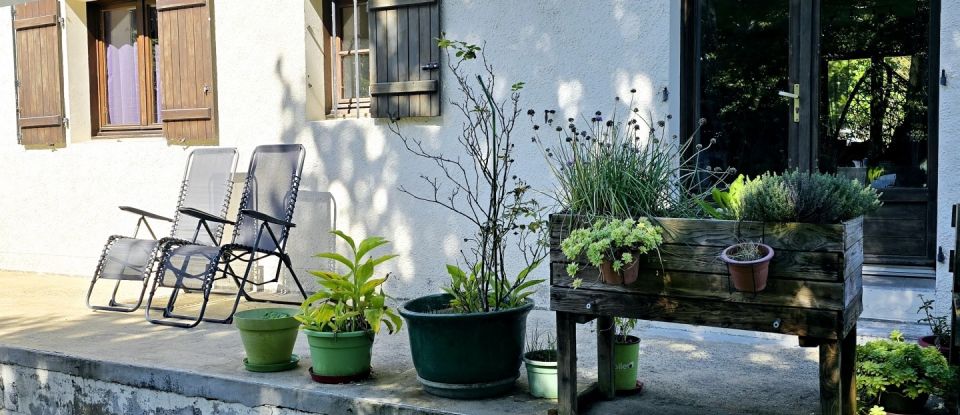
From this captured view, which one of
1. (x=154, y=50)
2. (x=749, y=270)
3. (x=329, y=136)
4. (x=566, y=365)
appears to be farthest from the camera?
(x=154, y=50)

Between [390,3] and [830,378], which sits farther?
[390,3]

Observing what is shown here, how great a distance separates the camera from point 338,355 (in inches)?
157

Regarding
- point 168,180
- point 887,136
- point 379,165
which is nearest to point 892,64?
point 887,136

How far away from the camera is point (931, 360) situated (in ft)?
10.9

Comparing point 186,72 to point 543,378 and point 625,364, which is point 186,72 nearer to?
point 543,378

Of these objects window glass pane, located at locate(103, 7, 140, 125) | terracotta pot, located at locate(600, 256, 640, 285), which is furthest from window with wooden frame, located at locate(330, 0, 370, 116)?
terracotta pot, located at locate(600, 256, 640, 285)

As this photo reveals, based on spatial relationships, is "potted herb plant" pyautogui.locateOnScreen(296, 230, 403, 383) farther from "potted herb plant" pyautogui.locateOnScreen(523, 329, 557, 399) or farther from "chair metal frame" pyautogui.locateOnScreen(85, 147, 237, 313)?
"chair metal frame" pyautogui.locateOnScreen(85, 147, 237, 313)

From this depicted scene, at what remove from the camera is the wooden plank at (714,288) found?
293cm

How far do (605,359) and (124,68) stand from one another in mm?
5426

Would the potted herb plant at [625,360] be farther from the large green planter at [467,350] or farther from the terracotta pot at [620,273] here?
the terracotta pot at [620,273]

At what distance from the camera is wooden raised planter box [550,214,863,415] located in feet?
9.62

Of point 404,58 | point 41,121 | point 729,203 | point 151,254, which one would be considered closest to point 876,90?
point 729,203

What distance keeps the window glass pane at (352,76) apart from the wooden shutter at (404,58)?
0.34 meters

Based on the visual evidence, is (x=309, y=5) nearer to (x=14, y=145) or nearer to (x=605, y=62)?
(x=605, y=62)
